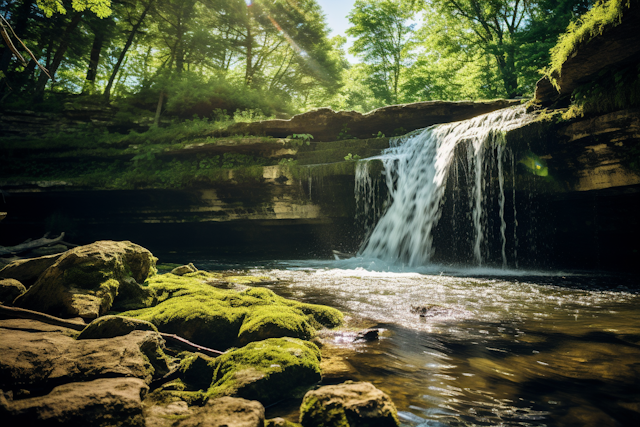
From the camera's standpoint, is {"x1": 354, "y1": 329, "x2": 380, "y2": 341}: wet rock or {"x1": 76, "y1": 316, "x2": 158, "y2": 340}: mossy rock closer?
{"x1": 76, "y1": 316, "x2": 158, "y2": 340}: mossy rock

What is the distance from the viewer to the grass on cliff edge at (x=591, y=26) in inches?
258

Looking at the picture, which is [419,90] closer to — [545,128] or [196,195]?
[545,128]

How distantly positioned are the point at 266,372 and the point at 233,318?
1.33m

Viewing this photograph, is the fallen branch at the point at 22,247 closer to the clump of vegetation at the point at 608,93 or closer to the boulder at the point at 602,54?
the boulder at the point at 602,54

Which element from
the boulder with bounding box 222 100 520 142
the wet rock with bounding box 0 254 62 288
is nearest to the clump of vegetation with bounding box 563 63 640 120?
the boulder with bounding box 222 100 520 142

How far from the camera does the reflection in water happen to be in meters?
2.35

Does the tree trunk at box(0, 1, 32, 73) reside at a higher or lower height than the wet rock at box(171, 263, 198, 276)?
higher

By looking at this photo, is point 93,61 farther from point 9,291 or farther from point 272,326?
point 272,326

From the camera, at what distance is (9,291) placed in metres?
4.09

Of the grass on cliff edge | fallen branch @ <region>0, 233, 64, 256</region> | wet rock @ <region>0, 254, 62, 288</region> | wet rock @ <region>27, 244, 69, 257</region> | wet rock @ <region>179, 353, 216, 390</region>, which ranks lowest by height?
wet rock @ <region>179, 353, 216, 390</region>

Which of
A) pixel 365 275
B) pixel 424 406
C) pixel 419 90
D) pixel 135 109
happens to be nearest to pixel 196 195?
pixel 135 109

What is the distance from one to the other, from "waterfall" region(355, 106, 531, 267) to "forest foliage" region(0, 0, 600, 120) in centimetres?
892

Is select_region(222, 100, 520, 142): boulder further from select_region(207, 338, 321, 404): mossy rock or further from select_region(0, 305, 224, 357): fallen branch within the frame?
select_region(207, 338, 321, 404): mossy rock

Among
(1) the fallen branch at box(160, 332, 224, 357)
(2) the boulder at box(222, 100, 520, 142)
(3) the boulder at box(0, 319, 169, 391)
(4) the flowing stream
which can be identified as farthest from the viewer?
(2) the boulder at box(222, 100, 520, 142)
